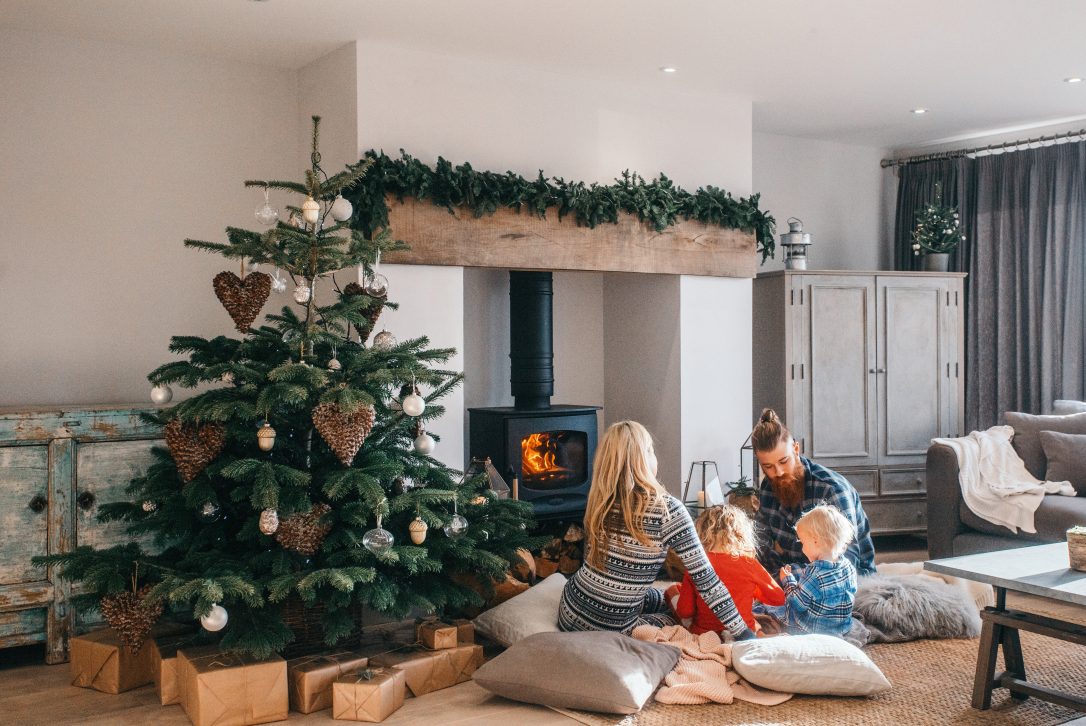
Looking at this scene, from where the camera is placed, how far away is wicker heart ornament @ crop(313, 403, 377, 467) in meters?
3.14

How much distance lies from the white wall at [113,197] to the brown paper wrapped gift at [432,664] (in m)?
1.77

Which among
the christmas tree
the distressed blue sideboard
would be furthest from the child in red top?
the distressed blue sideboard

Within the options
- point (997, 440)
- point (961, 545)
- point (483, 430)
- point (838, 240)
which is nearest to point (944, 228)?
point (838, 240)

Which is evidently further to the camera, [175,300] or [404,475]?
[175,300]

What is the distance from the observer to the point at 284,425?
3377 millimetres

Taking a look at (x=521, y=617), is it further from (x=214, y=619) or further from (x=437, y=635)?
(x=214, y=619)

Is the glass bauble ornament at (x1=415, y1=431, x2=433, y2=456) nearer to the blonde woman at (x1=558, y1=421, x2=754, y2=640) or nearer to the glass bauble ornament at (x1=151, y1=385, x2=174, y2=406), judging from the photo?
the blonde woman at (x1=558, y1=421, x2=754, y2=640)

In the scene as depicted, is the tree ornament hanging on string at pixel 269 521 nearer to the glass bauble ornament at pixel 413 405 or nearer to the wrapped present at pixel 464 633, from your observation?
the glass bauble ornament at pixel 413 405

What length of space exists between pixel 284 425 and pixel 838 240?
168 inches

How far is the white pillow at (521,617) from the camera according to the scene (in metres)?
3.57

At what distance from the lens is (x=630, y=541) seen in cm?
331

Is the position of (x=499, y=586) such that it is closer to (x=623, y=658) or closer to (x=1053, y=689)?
(x=623, y=658)

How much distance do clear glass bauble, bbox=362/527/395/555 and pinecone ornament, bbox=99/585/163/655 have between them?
2.19 feet

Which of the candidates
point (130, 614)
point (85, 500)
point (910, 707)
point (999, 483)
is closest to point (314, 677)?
point (130, 614)
